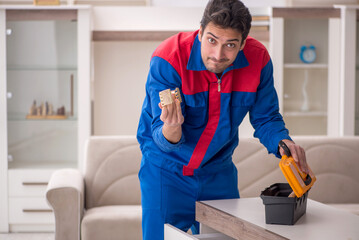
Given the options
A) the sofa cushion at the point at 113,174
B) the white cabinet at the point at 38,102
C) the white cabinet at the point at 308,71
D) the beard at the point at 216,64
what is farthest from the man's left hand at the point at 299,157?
the white cabinet at the point at 38,102

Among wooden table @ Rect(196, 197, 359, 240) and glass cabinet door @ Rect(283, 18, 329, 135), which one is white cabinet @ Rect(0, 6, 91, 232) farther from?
wooden table @ Rect(196, 197, 359, 240)

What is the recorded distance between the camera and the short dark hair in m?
1.53

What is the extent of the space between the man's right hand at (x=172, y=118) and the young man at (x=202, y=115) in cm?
10

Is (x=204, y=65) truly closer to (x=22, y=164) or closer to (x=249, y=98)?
(x=249, y=98)

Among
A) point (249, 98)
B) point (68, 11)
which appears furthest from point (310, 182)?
point (68, 11)

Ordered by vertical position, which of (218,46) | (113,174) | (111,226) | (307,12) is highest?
(307,12)

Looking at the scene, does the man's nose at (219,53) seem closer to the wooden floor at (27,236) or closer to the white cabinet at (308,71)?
the white cabinet at (308,71)

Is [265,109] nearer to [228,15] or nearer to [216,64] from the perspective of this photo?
[216,64]

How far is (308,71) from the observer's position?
150 inches

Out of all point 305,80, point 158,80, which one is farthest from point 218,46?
point 305,80

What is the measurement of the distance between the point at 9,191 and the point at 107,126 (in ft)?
3.06

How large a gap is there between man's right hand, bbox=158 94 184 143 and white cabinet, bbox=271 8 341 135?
2344 millimetres

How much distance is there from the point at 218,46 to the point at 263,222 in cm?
56

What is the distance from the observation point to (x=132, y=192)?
3.00m
